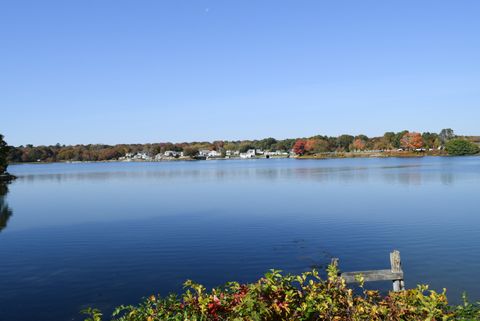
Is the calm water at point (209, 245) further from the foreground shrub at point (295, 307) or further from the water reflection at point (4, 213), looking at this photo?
the foreground shrub at point (295, 307)

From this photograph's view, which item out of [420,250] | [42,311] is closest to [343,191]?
[420,250]

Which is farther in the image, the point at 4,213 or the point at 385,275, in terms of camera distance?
the point at 4,213

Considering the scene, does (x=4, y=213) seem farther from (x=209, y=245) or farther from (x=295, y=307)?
(x=295, y=307)

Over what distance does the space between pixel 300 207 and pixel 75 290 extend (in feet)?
84.6

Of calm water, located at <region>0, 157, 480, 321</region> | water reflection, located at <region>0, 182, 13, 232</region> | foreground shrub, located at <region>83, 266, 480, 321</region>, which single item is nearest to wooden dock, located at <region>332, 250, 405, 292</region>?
foreground shrub, located at <region>83, 266, 480, 321</region>

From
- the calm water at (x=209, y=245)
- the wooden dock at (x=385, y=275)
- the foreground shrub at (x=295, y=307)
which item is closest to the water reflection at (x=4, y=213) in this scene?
the calm water at (x=209, y=245)

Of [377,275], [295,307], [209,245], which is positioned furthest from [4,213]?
[295,307]

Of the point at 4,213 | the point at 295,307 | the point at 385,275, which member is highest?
the point at 295,307

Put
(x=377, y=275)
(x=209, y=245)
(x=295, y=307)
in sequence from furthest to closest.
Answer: (x=209, y=245) → (x=377, y=275) → (x=295, y=307)

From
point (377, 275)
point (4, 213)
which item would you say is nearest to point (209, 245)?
point (377, 275)

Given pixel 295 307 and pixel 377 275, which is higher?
pixel 295 307

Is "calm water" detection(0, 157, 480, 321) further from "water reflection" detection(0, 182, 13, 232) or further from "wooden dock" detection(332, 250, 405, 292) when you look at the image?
"wooden dock" detection(332, 250, 405, 292)

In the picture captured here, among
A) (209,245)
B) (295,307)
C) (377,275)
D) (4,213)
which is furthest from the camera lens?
(4,213)

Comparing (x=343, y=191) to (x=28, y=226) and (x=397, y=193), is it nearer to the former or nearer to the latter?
(x=397, y=193)
